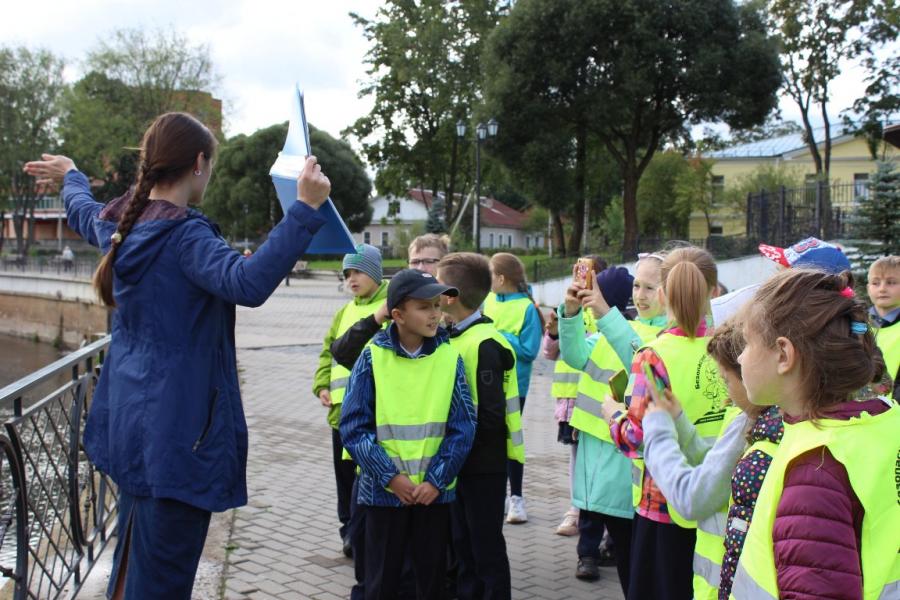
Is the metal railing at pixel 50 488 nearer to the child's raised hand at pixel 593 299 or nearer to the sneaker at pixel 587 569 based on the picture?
the child's raised hand at pixel 593 299

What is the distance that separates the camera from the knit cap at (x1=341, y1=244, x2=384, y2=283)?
200 inches

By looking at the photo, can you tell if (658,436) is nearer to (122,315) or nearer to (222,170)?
(122,315)

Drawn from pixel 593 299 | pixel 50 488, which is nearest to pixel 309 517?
pixel 50 488

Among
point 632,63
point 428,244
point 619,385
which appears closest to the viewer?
point 619,385

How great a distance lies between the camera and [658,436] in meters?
2.55

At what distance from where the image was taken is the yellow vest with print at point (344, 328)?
16.4 feet

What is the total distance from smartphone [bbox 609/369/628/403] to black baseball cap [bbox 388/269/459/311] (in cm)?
82

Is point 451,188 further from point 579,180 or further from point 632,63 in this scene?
point 632,63

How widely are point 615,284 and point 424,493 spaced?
7.61ft

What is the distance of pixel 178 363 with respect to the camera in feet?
8.39

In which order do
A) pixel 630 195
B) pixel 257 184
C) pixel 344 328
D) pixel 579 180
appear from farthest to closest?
pixel 257 184, pixel 579 180, pixel 630 195, pixel 344 328

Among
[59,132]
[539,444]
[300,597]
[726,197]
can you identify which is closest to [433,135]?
[726,197]

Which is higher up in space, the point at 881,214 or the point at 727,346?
the point at 881,214

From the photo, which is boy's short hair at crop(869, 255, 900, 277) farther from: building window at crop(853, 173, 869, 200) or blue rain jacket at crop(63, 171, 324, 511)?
building window at crop(853, 173, 869, 200)
